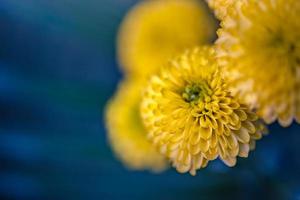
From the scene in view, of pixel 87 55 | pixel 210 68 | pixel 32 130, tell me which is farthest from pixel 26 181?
pixel 210 68

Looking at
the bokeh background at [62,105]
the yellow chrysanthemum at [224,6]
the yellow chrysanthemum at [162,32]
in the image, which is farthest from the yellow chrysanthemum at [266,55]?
the bokeh background at [62,105]

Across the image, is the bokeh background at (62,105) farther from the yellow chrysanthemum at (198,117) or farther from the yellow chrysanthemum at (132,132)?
the yellow chrysanthemum at (198,117)

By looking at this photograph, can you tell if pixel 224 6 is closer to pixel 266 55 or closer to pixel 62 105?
pixel 266 55

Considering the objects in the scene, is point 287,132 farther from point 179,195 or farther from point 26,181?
point 26,181

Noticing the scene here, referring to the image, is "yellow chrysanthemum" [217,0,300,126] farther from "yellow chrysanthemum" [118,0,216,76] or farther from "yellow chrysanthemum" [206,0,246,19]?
"yellow chrysanthemum" [118,0,216,76]

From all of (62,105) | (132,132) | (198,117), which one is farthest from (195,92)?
(62,105)
